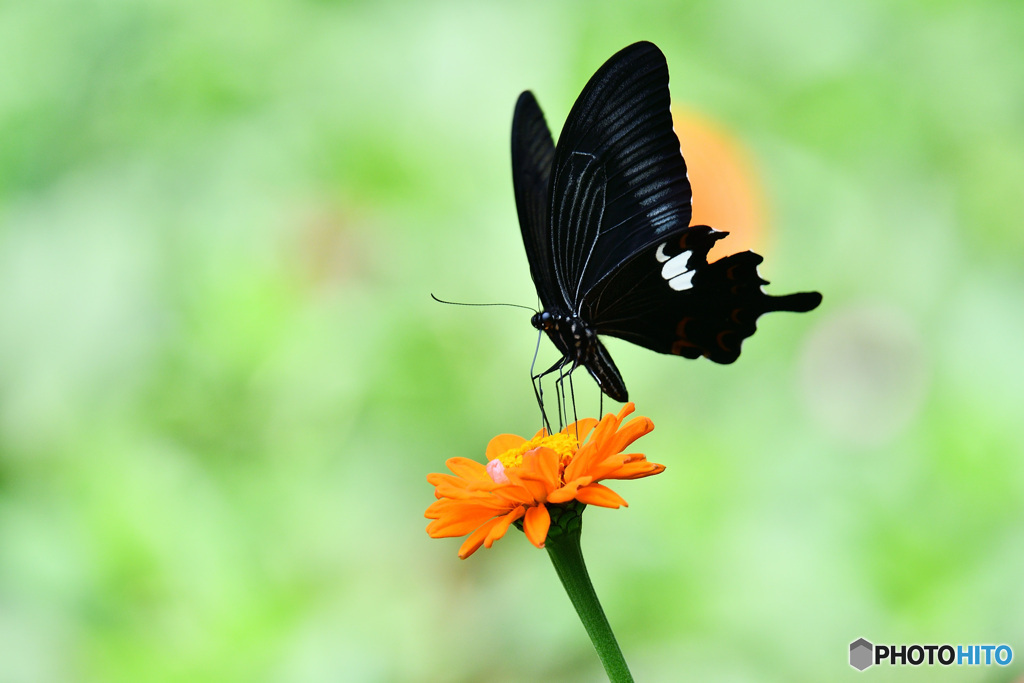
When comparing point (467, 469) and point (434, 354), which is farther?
point (434, 354)

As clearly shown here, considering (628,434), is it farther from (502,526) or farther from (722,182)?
(722,182)

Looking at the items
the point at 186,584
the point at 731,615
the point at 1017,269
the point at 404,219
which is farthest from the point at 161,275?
the point at 1017,269

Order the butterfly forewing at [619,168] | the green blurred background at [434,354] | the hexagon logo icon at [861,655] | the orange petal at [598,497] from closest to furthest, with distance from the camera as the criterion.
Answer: the orange petal at [598,497] → the butterfly forewing at [619,168] → the hexagon logo icon at [861,655] → the green blurred background at [434,354]

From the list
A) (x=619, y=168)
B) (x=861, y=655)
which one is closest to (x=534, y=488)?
(x=619, y=168)

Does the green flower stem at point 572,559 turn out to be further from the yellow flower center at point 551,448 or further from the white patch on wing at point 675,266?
the white patch on wing at point 675,266

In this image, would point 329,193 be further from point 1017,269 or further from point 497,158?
point 1017,269

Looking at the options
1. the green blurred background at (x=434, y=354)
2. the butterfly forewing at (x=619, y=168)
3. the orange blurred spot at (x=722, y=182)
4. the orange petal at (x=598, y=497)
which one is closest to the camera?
the orange petal at (x=598, y=497)

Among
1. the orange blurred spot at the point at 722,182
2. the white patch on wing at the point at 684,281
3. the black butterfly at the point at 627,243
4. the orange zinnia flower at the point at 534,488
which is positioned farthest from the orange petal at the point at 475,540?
the orange blurred spot at the point at 722,182

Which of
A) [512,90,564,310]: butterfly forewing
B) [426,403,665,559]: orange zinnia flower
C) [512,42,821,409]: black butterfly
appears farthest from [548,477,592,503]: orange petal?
[512,90,564,310]: butterfly forewing
